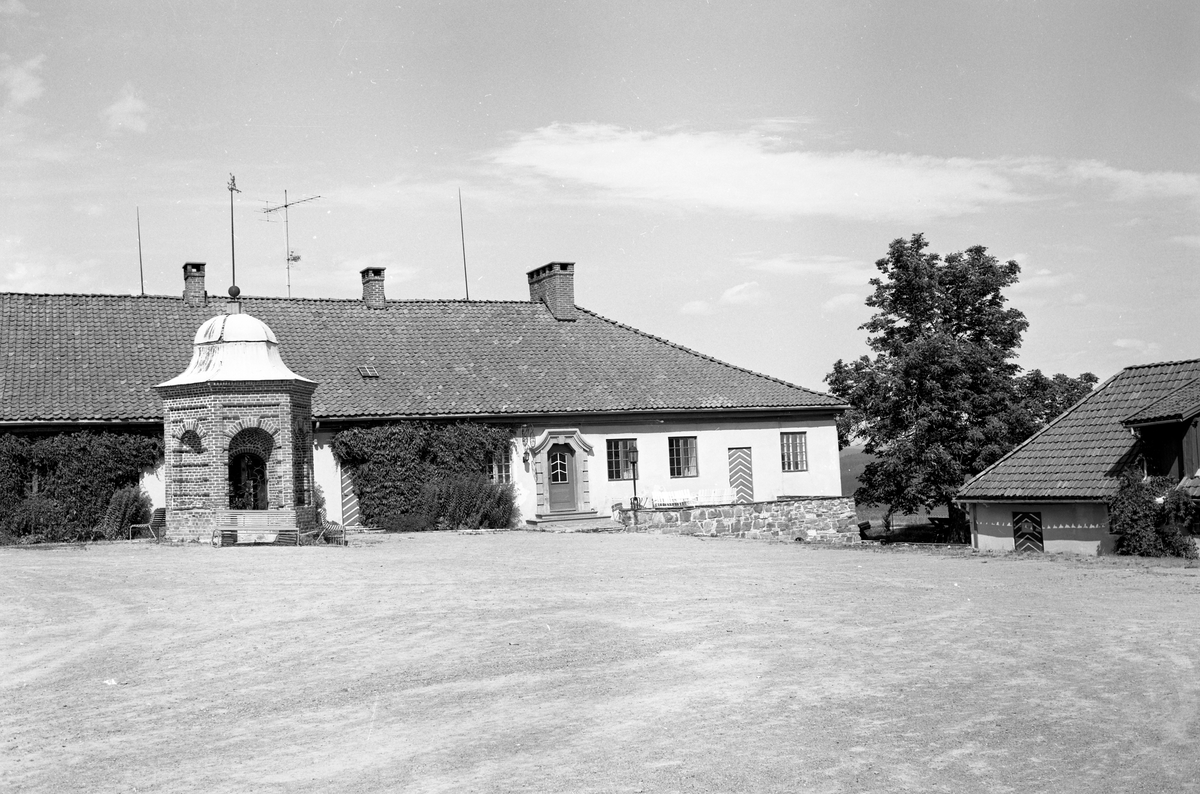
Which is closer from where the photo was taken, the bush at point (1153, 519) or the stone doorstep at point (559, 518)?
the bush at point (1153, 519)

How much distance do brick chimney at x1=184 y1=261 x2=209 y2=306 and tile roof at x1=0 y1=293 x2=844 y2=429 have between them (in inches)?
10.5

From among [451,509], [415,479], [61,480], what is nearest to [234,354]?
[61,480]

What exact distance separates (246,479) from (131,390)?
471 cm

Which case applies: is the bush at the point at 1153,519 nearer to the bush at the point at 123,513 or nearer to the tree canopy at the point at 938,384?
the tree canopy at the point at 938,384

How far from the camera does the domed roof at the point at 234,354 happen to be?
23766 millimetres

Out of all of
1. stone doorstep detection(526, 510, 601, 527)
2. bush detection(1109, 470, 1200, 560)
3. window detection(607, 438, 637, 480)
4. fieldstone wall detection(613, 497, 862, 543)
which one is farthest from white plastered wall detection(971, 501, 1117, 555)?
stone doorstep detection(526, 510, 601, 527)

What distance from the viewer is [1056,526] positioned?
1021 inches

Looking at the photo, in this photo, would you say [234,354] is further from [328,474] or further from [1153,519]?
[1153,519]

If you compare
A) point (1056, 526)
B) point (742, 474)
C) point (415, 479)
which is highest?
point (415, 479)

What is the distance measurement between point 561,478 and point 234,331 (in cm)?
988

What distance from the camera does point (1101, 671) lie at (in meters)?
10.1

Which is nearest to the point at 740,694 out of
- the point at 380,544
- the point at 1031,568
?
the point at 1031,568

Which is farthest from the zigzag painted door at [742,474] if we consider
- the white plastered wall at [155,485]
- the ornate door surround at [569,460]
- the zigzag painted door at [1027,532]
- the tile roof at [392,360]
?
the white plastered wall at [155,485]

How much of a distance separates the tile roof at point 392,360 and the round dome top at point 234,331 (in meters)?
3.85
